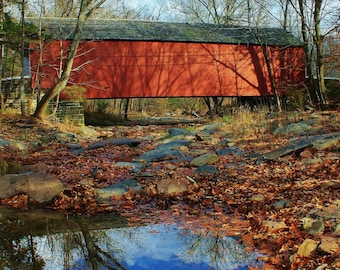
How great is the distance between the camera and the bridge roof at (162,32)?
596 inches

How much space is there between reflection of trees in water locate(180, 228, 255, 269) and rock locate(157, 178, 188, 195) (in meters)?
1.23

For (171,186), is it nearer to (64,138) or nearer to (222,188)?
(222,188)

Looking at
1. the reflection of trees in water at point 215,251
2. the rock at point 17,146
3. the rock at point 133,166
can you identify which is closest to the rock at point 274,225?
the reflection of trees in water at point 215,251

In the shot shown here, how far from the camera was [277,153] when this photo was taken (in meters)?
5.89

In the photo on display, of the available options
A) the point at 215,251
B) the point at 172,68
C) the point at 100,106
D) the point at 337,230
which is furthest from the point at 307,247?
the point at 100,106

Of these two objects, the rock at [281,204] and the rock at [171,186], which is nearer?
the rock at [281,204]

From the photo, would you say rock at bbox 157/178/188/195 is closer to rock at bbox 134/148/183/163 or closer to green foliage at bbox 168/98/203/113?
rock at bbox 134/148/183/163

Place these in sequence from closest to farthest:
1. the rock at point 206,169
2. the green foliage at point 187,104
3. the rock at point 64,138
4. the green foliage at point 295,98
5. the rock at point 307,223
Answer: the rock at point 307,223 < the rock at point 206,169 < the rock at point 64,138 < the green foliage at point 295,98 < the green foliage at point 187,104

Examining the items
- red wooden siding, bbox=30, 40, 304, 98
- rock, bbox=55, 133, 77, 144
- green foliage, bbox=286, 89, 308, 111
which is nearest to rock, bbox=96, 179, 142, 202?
rock, bbox=55, 133, 77, 144

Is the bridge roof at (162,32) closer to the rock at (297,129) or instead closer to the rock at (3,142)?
the rock at (3,142)

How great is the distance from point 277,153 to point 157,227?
2988 mm

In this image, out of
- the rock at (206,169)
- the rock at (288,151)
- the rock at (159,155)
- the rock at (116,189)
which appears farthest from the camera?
the rock at (159,155)

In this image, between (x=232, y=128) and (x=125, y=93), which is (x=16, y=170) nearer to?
(x=232, y=128)

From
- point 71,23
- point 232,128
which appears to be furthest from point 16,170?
point 71,23
